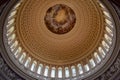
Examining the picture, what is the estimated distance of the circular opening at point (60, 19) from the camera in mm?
27309

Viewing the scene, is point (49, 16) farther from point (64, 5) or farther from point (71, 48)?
point (71, 48)

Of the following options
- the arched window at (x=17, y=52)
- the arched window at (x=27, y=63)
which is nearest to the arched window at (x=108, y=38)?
the arched window at (x=27, y=63)

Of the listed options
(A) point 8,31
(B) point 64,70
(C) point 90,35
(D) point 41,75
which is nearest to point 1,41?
(A) point 8,31

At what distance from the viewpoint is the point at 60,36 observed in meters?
28.2

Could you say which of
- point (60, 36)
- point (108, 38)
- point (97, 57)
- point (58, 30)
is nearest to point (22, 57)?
point (60, 36)

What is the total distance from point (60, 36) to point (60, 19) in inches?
74.0

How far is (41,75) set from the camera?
79.0 feet

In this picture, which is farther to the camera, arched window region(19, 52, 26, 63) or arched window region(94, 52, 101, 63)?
arched window region(19, 52, 26, 63)

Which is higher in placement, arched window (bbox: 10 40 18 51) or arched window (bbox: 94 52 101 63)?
arched window (bbox: 10 40 18 51)

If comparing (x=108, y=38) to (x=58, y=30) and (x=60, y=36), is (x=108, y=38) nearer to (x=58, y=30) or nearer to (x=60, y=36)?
(x=60, y=36)

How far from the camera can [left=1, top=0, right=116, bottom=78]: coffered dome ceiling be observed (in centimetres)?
2453

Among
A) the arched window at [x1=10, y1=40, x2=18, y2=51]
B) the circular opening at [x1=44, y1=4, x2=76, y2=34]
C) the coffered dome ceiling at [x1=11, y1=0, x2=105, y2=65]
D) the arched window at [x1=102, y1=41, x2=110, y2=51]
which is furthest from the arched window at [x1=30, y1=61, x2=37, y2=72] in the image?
the arched window at [x1=102, y1=41, x2=110, y2=51]

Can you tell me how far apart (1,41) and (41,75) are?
550 centimetres

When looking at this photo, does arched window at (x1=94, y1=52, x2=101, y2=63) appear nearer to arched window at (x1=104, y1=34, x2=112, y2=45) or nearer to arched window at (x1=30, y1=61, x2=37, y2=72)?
arched window at (x1=104, y1=34, x2=112, y2=45)
